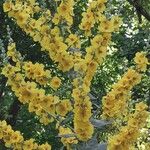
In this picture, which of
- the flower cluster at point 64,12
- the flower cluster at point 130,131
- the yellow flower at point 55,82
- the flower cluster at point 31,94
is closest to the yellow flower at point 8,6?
the flower cluster at point 64,12

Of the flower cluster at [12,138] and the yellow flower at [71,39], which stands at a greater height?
the yellow flower at [71,39]

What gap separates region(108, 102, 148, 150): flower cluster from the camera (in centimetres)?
438

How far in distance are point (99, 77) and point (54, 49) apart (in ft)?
37.7

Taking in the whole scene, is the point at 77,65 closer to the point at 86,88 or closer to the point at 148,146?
the point at 86,88

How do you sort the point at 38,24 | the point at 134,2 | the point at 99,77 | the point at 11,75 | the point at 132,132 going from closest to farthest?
the point at 132,132
the point at 11,75
the point at 38,24
the point at 134,2
the point at 99,77

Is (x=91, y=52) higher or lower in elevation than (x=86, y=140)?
higher

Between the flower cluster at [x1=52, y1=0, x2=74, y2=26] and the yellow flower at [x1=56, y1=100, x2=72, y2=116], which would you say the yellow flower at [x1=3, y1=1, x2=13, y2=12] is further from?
the yellow flower at [x1=56, y1=100, x2=72, y2=116]

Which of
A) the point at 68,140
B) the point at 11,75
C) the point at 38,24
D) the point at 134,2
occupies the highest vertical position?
the point at 134,2

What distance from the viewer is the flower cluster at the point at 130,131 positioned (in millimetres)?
4375

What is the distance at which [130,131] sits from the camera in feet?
14.3

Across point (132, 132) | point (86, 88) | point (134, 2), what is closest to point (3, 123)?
point (86, 88)

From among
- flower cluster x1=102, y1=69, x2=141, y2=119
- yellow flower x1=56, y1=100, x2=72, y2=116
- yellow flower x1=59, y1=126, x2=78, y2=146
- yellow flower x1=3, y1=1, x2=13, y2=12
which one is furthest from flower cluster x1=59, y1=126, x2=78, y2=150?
yellow flower x1=3, y1=1, x2=13, y2=12

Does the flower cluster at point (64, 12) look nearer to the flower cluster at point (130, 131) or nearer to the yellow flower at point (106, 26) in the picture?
the yellow flower at point (106, 26)

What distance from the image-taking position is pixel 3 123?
455 centimetres
